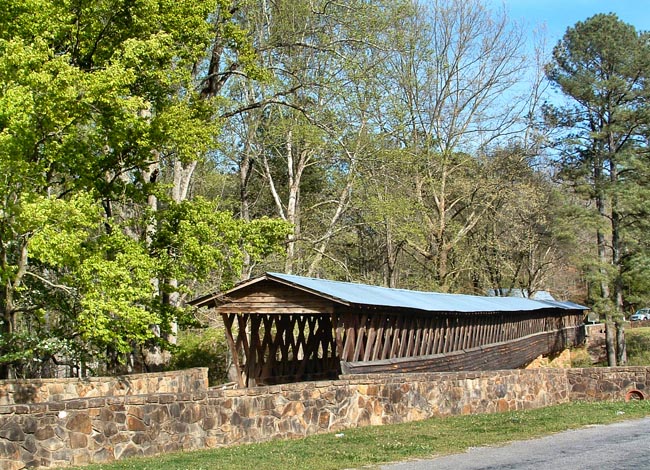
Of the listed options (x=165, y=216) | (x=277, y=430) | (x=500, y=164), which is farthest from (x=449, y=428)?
(x=500, y=164)

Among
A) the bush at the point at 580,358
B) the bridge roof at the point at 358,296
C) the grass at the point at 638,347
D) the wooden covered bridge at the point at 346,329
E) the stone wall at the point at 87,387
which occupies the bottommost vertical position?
the bush at the point at 580,358

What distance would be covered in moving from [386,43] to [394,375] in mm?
14337

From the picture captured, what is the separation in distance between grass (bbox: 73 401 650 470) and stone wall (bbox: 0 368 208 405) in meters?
4.13

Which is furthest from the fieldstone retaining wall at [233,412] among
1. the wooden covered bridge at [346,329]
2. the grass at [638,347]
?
the grass at [638,347]

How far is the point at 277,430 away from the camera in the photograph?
10.8 meters

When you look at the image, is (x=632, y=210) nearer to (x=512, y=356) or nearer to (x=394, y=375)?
(x=512, y=356)

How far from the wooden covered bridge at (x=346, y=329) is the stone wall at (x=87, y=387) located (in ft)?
6.12

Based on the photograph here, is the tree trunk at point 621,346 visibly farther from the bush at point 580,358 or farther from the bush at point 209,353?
the bush at point 209,353

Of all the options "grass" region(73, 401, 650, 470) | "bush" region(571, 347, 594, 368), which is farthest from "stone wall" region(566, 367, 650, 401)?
"bush" region(571, 347, 594, 368)

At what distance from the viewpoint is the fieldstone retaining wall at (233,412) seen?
8.90m

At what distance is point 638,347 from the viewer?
4097 centimetres

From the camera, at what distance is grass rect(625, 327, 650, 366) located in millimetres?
39125

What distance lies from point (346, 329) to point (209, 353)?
12075mm

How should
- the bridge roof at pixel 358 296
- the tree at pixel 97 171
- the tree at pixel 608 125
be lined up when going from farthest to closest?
the tree at pixel 608 125 < the bridge roof at pixel 358 296 < the tree at pixel 97 171
